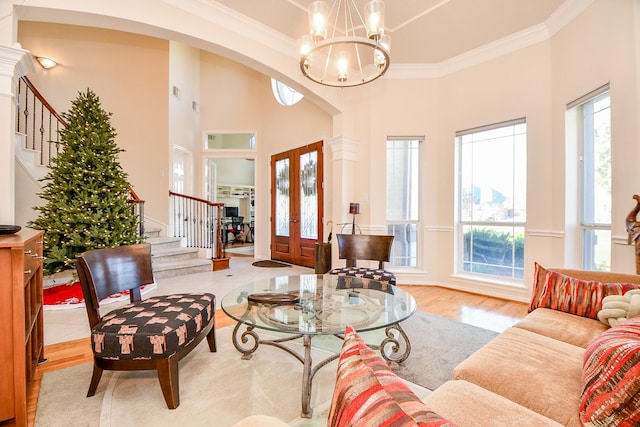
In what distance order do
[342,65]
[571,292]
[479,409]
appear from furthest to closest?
[342,65], [571,292], [479,409]

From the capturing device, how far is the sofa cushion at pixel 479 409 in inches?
34.4

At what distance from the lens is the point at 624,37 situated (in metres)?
2.37

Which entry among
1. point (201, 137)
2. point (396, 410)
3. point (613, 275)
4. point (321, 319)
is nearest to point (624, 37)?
point (613, 275)

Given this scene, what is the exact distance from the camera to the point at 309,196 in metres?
5.47

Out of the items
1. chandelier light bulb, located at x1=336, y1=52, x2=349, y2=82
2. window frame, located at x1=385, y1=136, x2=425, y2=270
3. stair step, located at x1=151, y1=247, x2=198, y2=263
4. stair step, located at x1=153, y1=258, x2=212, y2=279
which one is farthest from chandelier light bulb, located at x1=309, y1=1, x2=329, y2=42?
stair step, located at x1=151, y1=247, x2=198, y2=263

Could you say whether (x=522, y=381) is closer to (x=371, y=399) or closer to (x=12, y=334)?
(x=371, y=399)

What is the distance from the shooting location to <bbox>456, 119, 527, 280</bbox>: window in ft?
12.0

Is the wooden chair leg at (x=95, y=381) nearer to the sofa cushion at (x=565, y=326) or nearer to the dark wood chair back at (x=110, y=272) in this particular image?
the dark wood chair back at (x=110, y=272)

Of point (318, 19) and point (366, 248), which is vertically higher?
point (318, 19)

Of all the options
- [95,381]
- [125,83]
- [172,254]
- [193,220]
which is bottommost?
[95,381]

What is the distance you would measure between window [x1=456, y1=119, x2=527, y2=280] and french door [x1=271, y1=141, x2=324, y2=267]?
232cm

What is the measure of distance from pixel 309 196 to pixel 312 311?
147 inches

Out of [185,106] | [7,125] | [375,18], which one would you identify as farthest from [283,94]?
[7,125]

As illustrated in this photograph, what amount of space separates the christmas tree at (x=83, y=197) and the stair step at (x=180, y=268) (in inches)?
35.1
